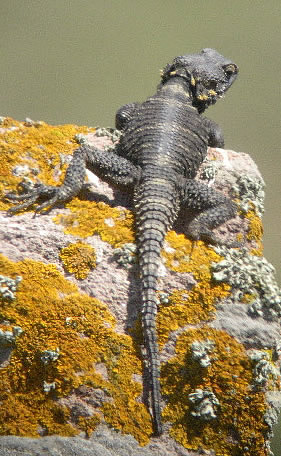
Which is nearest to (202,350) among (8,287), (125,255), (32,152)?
(125,255)

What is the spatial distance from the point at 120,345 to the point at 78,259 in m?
0.71

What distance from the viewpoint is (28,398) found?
3.29 m

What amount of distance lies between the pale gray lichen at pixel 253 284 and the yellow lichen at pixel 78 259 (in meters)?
0.95

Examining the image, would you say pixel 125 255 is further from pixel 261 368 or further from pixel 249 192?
pixel 249 192

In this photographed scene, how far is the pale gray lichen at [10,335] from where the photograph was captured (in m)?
3.24

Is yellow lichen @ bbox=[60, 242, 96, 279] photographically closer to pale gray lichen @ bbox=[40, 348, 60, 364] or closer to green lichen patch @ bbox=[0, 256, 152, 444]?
green lichen patch @ bbox=[0, 256, 152, 444]

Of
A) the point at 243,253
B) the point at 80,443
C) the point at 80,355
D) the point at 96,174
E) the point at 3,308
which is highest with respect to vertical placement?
the point at 96,174

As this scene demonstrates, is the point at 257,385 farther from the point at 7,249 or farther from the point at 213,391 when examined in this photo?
the point at 7,249

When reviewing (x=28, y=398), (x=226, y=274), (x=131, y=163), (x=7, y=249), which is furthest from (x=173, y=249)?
(x=28, y=398)

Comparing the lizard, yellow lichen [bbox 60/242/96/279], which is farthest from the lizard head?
yellow lichen [bbox 60/242/96/279]

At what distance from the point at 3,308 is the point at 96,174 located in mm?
1483

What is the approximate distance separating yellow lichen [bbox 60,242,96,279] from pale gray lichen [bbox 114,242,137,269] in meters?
0.19

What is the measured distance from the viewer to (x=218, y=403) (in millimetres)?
3279

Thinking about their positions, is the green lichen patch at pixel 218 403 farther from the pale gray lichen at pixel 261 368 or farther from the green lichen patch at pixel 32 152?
the green lichen patch at pixel 32 152
